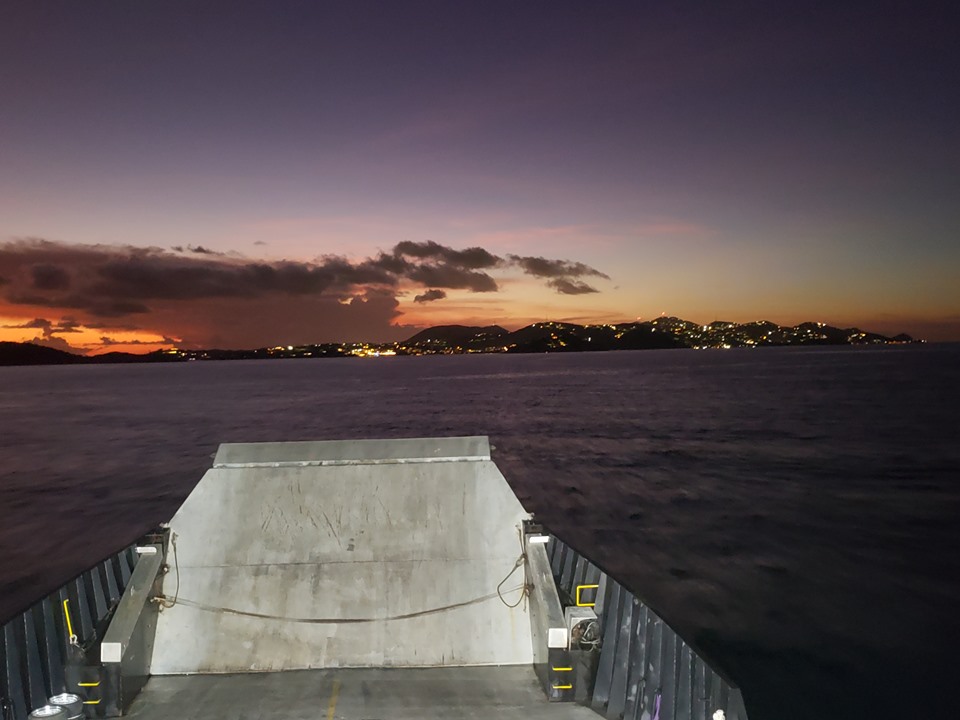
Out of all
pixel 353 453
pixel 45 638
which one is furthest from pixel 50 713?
pixel 353 453

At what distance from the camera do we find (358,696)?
8273mm

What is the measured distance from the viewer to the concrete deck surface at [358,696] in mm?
7828

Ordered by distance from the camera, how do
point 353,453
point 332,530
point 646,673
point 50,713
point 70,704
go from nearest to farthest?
point 50,713 < point 70,704 < point 646,673 < point 332,530 < point 353,453

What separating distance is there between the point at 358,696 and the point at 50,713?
322 cm

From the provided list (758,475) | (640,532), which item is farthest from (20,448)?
(758,475)

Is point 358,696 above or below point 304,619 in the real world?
below

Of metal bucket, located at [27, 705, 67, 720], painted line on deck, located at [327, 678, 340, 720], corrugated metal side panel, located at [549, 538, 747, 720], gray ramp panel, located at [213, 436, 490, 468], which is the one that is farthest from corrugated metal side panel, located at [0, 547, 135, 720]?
corrugated metal side panel, located at [549, 538, 747, 720]

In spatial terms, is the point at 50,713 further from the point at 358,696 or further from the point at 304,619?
the point at 304,619

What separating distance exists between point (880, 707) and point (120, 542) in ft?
92.2

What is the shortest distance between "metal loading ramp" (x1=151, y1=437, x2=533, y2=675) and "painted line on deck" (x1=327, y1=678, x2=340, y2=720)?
0.58m

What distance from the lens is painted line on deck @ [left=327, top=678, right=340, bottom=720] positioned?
7.84 metres

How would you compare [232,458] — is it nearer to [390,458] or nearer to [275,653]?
[390,458]

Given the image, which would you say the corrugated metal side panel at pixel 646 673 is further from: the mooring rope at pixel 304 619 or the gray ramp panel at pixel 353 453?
the gray ramp panel at pixel 353 453

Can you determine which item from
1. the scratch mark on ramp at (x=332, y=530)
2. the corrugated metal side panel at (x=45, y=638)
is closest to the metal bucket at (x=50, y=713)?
the corrugated metal side panel at (x=45, y=638)
